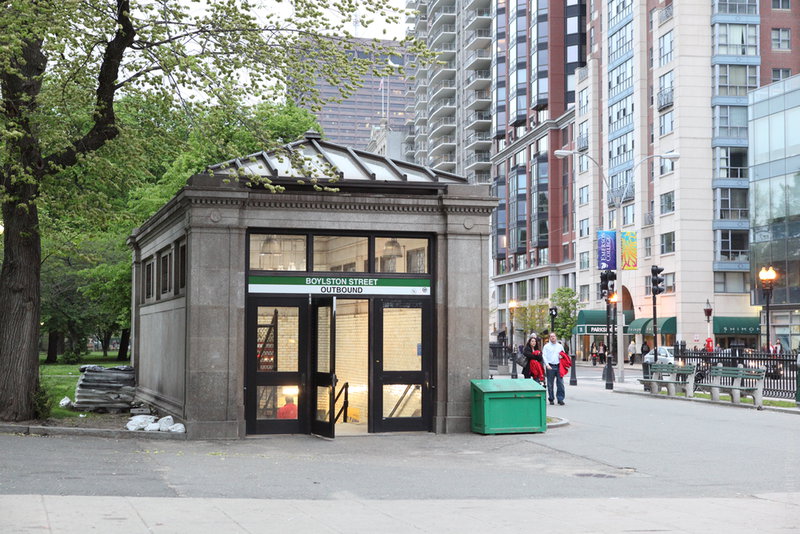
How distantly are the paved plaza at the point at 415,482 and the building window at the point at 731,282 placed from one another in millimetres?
49358

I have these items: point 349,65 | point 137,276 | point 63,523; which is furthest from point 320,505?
point 137,276

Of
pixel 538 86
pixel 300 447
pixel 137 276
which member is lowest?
pixel 300 447

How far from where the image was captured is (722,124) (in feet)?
218

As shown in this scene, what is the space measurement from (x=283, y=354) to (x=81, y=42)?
21.0 feet

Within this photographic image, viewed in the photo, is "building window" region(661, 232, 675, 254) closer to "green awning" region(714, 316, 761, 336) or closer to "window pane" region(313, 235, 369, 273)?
"green awning" region(714, 316, 761, 336)

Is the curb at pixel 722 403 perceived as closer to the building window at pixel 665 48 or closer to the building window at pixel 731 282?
the building window at pixel 731 282

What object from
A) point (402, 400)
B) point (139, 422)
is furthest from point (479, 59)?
point (139, 422)

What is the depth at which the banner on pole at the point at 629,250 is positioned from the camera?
4238cm

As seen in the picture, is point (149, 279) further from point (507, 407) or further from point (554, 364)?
point (554, 364)

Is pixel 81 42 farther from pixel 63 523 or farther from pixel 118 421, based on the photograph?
pixel 63 523

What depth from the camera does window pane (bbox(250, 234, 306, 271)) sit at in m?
17.3

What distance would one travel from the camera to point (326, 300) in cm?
1689

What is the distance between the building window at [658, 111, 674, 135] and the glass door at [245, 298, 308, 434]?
55.4 metres

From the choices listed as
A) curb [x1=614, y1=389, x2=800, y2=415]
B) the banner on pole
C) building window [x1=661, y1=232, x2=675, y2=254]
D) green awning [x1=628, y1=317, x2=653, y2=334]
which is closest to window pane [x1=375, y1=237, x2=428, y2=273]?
curb [x1=614, y1=389, x2=800, y2=415]
